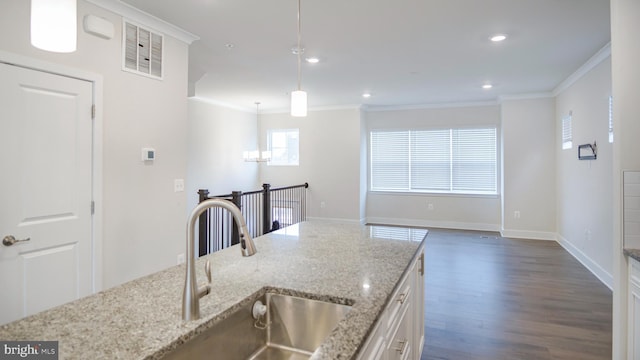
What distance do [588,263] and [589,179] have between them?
110cm

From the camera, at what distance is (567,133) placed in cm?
546

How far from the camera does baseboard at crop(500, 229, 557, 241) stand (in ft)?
20.4

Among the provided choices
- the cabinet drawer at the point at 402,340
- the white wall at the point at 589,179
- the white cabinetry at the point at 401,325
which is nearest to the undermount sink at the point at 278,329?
the white cabinetry at the point at 401,325

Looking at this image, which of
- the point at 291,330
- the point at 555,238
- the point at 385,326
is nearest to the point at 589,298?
the point at 555,238

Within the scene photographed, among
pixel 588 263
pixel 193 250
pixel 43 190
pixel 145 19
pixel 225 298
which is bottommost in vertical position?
pixel 588 263

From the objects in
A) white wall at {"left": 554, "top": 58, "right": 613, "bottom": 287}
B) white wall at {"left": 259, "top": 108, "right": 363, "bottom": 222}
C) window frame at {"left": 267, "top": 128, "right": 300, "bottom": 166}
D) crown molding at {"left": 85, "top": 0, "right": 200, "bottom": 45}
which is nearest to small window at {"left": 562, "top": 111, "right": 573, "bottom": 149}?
white wall at {"left": 554, "top": 58, "right": 613, "bottom": 287}

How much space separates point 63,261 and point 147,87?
1584 millimetres

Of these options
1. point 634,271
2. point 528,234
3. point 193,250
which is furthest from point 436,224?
point 193,250

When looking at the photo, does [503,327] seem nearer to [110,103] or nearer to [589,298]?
[589,298]

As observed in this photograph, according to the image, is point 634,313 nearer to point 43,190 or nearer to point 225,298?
point 225,298

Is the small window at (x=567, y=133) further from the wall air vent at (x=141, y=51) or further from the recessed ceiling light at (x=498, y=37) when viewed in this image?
the wall air vent at (x=141, y=51)

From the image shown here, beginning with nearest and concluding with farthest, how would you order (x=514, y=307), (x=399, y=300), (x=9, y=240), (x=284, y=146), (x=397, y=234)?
(x=399, y=300)
(x=9, y=240)
(x=397, y=234)
(x=514, y=307)
(x=284, y=146)

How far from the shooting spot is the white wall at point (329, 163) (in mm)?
7488

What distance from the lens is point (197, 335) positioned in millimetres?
1064
